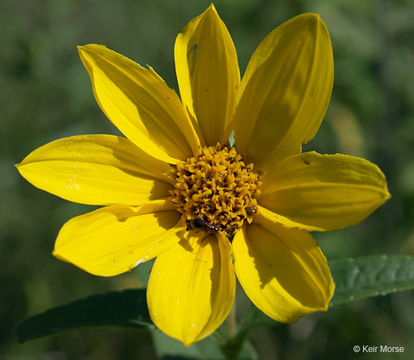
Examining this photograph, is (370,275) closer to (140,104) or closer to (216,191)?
(216,191)

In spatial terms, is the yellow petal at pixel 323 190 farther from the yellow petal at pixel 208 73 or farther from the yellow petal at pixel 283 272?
the yellow petal at pixel 208 73

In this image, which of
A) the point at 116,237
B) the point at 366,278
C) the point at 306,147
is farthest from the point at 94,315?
the point at 306,147

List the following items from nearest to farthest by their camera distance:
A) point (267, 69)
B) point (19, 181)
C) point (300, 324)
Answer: point (267, 69)
point (300, 324)
point (19, 181)

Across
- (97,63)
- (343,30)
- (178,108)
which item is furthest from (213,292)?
(343,30)

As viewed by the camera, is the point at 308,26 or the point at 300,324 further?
the point at 300,324

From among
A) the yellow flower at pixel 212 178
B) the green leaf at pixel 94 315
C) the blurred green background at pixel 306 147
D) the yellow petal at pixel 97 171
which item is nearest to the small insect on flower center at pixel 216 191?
the yellow flower at pixel 212 178

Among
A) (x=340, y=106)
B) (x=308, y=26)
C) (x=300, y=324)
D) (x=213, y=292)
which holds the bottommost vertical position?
(x=300, y=324)

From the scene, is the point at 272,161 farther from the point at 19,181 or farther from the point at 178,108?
the point at 19,181
